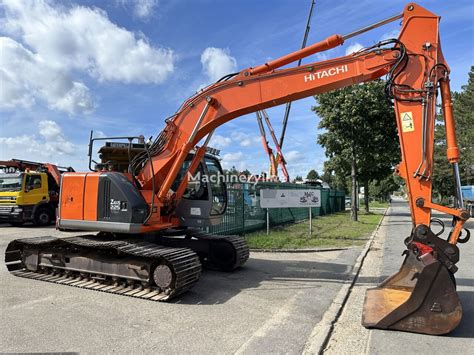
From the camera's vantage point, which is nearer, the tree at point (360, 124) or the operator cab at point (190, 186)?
the operator cab at point (190, 186)

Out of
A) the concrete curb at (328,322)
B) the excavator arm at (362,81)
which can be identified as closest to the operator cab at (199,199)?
the excavator arm at (362,81)

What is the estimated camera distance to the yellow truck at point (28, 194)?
56.6ft

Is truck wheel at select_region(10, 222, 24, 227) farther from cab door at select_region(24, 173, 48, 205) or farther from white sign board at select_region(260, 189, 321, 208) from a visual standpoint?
white sign board at select_region(260, 189, 321, 208)

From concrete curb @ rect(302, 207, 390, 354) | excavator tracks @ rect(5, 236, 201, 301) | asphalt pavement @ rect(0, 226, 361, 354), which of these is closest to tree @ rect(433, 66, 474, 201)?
concrete curb @ rect(302, 207, 390, 354)

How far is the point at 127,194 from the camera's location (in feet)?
22.8

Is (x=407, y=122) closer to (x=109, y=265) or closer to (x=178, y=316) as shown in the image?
(x=178, y=316)

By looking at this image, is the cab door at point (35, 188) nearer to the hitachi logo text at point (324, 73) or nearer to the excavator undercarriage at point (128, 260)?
the excavator undercarriage at point (128, 260)

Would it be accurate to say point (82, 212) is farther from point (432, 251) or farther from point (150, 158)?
point (432, 251)

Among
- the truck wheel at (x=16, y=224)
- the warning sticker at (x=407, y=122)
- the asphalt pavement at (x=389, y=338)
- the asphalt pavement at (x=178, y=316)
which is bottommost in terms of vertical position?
the asphalt pavement at (x=389, y=338)

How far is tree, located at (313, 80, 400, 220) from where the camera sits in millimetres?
21188

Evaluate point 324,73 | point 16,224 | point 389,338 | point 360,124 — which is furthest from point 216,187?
point 360,124

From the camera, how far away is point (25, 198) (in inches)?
683

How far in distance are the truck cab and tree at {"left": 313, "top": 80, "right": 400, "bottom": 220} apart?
14.9 meters

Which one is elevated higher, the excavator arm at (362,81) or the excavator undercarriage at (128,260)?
the excavator arm at (362,81)
